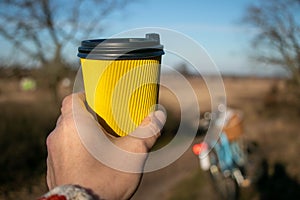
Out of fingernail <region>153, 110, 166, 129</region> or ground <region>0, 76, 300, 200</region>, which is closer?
fingernail <region>153, 110, 166, 129</region>

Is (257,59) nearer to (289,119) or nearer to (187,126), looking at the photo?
(289,119)

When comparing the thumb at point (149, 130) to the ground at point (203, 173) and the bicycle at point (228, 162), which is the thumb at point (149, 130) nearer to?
the ground at point (203, 173)

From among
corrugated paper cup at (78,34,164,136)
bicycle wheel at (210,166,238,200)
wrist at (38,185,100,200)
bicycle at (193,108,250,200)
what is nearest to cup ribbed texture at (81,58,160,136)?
corrugated paper cup at (78,34,164,136)

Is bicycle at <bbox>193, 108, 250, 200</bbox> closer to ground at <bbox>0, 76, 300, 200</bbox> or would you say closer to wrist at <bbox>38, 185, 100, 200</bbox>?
ground at <bbox>0, 76, 300, 200</bbox>

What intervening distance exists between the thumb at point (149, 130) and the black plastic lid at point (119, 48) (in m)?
0.16

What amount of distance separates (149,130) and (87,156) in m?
0.16

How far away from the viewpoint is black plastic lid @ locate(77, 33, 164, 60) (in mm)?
903

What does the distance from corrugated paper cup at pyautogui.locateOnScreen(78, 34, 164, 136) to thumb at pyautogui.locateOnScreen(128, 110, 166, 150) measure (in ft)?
0.09

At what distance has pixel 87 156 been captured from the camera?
0.90 m

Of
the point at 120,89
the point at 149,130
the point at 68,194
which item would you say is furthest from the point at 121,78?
the point at 68,194

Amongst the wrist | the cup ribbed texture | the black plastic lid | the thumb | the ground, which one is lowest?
the ground

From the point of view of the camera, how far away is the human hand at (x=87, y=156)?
875 mm

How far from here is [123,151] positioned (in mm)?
923

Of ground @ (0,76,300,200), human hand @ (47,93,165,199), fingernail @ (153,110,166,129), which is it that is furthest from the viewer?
ground @ (0,76,300,200)
